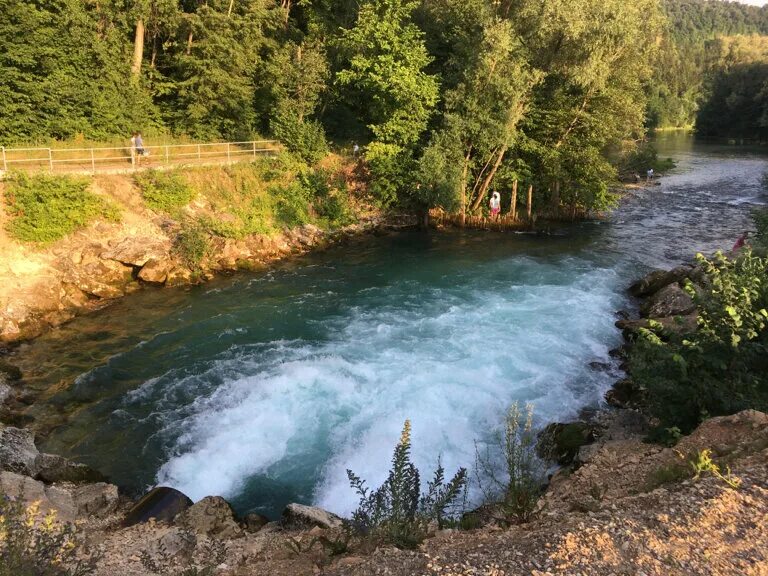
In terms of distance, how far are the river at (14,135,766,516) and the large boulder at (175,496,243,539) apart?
82cm

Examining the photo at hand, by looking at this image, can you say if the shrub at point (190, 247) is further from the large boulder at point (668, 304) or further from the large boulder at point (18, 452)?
the large boulder at point (668, 304)

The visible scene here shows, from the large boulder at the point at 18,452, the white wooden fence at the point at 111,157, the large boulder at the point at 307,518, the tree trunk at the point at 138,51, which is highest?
the tree trunk at the point at 138,51

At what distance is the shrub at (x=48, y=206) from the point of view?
19.3m

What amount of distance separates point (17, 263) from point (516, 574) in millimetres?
19393

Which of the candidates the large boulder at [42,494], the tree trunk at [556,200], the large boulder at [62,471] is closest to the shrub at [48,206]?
the large boulder at [62,471]

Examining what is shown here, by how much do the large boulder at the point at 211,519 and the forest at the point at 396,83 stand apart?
68.3 feet

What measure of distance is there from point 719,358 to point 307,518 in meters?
7.38

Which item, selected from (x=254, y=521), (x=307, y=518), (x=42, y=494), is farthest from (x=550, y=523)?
(x=42, y=494)

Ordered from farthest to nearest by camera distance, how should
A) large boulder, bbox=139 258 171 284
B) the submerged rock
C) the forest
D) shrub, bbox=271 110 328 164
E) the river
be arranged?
shrub, bbox=271 110 328 164 → the forest → large boulder, bbox=139 258 171 284 → the river → the submerged rock

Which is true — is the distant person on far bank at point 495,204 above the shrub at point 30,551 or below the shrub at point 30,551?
above

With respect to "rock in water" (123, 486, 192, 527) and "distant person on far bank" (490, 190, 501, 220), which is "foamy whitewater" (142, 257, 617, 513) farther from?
"distant person on far bank" (490, 190, 501, 220)

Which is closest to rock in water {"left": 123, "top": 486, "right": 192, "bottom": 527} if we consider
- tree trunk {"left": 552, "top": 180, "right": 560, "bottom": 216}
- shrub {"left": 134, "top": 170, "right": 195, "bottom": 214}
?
shrub {"left": 134, "top": 170, "right": 195, "bottom": 214}

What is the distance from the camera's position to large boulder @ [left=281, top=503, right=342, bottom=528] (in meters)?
8.67

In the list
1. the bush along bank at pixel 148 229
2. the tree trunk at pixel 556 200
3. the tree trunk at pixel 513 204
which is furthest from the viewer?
the tree trunk at pixel 556 200
